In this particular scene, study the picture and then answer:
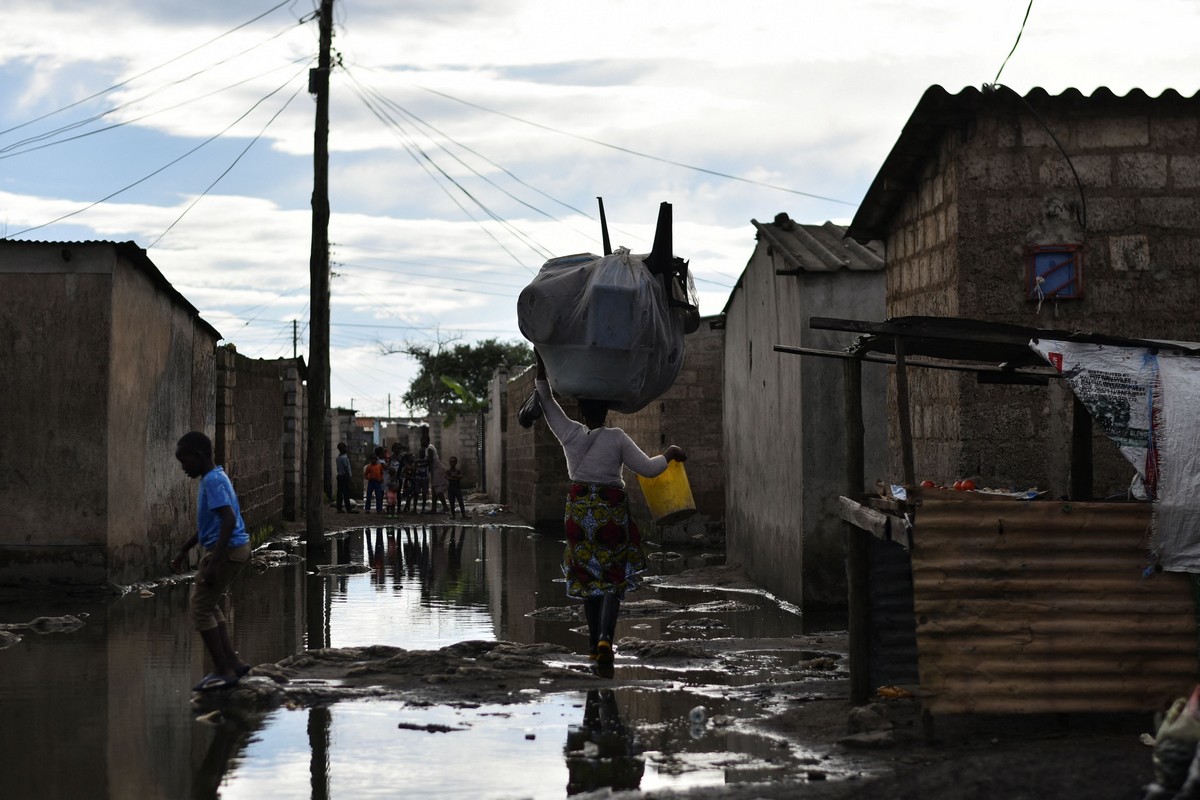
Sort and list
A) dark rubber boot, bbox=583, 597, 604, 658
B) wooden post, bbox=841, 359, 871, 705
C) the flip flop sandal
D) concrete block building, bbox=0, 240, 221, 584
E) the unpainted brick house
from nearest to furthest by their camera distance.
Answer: wooden post, bbox=841, 359, 871, 705 < the flip flop sandal < dark rubber boot, bbox=583, 597, 604, 658 < the unpainted brick house < concrete block building, bbox=0, 240, 221, 584

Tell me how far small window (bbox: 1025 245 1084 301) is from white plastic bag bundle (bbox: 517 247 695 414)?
246 centimetres

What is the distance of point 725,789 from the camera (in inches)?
214

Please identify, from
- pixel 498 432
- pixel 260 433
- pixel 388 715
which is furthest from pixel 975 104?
pixel 498 432

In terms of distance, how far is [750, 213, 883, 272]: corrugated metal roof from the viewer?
40.2 ft

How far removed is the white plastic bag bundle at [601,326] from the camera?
822cm

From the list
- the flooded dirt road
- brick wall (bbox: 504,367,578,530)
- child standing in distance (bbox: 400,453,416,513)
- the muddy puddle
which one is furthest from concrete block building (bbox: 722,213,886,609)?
child standing in distance (bbox: 400,453,416,513)

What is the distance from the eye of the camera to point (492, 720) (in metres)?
6.98

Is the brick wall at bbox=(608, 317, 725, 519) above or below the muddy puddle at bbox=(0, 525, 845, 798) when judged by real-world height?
above

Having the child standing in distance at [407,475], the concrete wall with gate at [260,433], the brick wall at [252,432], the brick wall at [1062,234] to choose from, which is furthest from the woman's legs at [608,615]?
the child standing in distance at [407,475]

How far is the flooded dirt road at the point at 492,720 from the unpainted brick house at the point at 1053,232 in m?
1.85

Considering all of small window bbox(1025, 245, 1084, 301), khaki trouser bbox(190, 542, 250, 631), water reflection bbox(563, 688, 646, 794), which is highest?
small window bbox(1025, 245, 1084, 301)

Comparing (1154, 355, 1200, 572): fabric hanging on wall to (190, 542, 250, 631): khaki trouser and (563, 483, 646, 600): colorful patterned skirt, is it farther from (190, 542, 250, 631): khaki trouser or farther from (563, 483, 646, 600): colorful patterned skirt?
(190, 542, 250, 631): khaki trouser

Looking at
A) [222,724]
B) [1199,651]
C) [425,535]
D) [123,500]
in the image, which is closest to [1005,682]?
[1199,651]

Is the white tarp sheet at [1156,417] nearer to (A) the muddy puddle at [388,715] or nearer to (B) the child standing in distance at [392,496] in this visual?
(A) the muddy puddle at [388,715]
